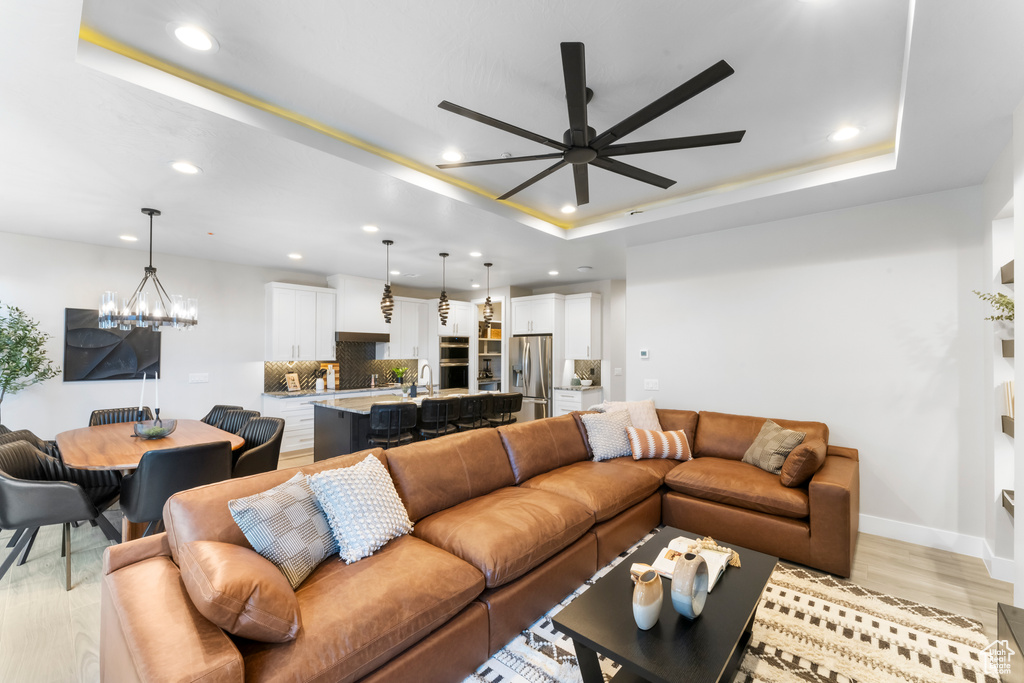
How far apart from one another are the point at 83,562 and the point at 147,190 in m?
2.64

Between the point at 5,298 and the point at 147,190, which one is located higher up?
the point at 147,190

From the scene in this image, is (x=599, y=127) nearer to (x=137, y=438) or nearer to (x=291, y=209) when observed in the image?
(x=291, y=209)

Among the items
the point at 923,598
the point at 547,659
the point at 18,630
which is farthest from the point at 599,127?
the point at 18,630

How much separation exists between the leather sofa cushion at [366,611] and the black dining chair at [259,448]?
5.74 feet

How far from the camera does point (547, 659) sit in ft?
6.44

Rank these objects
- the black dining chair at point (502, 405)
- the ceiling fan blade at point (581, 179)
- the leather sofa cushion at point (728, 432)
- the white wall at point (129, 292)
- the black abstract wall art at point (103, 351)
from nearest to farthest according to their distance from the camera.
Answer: the ceiling fan blade at point (581, 179)
the leather sofa cushion at point (728, 432)
the white wall at point (129, 292)
the black abstract wall art at point (103, 351)
the black dining chair at point (502, 405)

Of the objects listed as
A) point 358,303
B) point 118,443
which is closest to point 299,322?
point 358,303

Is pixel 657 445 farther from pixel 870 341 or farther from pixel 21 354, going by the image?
pixel 21 354

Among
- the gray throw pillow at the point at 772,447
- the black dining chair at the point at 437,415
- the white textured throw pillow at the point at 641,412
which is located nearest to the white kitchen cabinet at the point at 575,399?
the black dining chair at the point at 437,415

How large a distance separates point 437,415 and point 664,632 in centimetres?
345

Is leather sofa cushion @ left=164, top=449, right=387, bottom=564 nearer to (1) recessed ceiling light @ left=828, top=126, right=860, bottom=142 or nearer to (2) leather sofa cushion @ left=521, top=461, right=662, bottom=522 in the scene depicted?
(2) leather sofa cushion @ left=521, top=461, right=662, bottom=522

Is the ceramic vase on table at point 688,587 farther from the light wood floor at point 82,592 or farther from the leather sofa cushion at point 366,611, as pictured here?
the light wood floor at point 82,592

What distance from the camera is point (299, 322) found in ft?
20.6

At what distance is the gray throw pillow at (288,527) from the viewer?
1.68 meters
